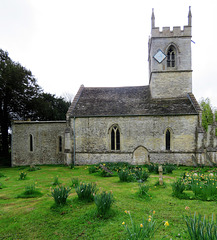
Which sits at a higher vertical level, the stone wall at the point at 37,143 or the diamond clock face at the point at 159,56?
the diamond clock face at the point at 159,56

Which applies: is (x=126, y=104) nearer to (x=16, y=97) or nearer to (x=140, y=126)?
(x=140, y=126)

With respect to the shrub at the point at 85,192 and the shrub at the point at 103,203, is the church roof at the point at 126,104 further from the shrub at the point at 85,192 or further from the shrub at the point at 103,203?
the shrub at the point at 103,203

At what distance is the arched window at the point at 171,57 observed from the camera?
19.2 meters

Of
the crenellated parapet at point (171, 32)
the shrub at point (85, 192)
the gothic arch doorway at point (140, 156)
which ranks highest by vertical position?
the crenellated parapet at point (171, 32)

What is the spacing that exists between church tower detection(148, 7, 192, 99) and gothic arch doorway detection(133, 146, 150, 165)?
6273 mm

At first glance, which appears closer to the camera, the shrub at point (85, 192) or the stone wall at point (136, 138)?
the shrub at point (85, 192)

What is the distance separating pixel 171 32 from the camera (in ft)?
62.0

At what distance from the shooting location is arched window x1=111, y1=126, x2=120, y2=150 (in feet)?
57.3

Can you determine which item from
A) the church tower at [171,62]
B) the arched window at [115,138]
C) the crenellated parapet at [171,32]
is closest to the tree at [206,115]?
the church tower at [171,62]

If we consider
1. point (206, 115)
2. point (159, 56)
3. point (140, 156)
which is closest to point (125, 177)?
point (140, 156)

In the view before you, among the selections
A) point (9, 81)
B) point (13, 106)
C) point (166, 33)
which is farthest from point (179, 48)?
point (13, 106)

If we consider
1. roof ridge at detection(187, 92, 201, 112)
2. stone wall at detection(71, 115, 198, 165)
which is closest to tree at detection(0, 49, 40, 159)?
stone wall at detection(71, 115, 198, 165)

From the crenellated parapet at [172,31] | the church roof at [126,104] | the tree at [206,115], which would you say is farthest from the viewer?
the tree at [206,115]

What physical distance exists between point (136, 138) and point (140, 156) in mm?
1885
